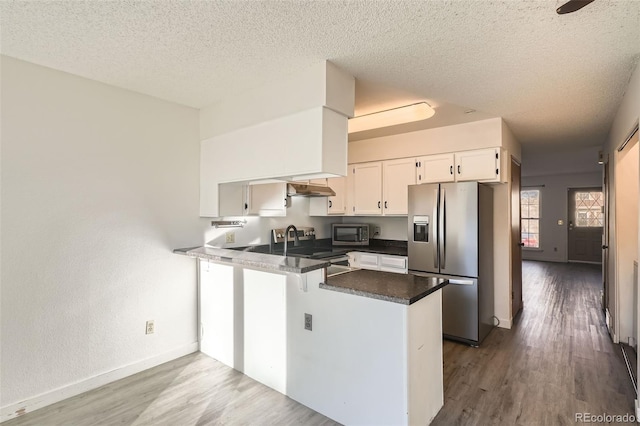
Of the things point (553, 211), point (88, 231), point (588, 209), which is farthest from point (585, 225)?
point (88, 231)

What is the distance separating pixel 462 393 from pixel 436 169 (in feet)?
7.74

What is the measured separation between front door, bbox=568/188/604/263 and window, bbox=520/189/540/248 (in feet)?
2.38

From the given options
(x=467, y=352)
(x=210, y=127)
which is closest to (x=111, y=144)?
(x=210, y=127)

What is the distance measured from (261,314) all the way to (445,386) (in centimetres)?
153

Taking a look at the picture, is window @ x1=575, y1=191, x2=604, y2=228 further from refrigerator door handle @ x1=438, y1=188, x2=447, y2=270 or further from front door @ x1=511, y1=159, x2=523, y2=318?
refrigerator door handle @ x1=438, y1=188, x2=447, y2=270

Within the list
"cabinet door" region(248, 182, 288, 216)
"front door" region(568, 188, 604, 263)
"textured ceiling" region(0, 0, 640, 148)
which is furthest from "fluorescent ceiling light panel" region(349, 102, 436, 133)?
"front door" region(568, 188, 604, 263)

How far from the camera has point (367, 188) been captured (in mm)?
4434

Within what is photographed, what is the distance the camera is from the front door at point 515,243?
400 centimetres

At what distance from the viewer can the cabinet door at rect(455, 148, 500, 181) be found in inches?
136

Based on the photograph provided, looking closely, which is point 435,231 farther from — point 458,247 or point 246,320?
point 246,320

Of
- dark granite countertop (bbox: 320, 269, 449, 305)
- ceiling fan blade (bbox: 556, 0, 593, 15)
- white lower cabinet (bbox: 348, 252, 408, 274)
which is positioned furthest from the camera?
white lower cabinet (bbox: 348, 252, 408, 274)

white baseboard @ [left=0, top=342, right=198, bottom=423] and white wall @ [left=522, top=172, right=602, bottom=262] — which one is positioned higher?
white wall @ [left=522, top=172, right=602, bottom=262]

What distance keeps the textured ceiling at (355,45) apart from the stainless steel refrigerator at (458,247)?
99 cm

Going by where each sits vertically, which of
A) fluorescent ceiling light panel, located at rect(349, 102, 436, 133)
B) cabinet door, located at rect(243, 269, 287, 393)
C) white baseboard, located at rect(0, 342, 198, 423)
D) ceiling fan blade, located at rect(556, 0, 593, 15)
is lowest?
white baseboard, located at rect(0, 342, 198, 423)
